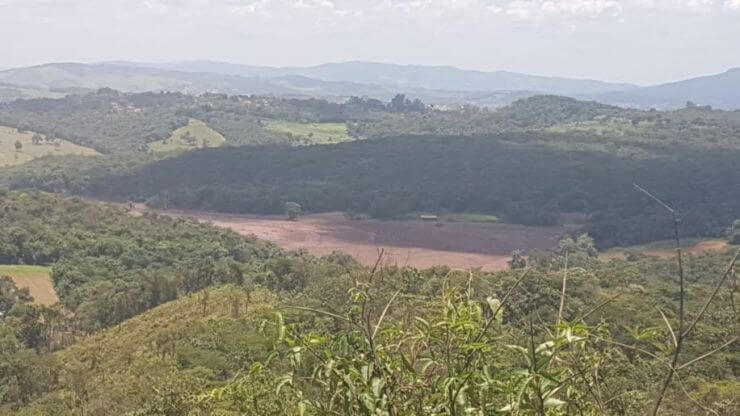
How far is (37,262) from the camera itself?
64.1m

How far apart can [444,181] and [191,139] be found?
213 feet

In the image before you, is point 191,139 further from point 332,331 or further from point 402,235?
point 332,331

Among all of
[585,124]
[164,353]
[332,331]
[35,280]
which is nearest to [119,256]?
[35,280]

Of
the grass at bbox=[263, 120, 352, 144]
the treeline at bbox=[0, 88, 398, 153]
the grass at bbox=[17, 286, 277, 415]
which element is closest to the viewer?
the grass at bbox=[17, 286, 277, 415]

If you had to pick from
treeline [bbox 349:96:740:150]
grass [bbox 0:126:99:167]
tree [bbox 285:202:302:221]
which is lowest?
tree [bbox 285:202:302:221]

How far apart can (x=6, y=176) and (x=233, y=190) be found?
33.5m

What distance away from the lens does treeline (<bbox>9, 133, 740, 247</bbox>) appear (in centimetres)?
9262

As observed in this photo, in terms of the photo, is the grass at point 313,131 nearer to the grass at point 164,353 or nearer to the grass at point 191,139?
the grass at point 191,139

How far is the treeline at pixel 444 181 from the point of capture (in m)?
92.6

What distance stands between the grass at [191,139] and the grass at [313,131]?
14701 mm

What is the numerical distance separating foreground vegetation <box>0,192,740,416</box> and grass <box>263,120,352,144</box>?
263 ft

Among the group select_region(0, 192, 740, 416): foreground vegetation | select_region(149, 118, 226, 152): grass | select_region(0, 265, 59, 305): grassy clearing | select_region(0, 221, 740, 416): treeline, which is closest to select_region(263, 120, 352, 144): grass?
select_region(149, 118, 226, 152): grass

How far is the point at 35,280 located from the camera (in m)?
57.3

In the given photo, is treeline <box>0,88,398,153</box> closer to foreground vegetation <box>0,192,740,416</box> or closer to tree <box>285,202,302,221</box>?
tree <box>285,202,302,221</box>
